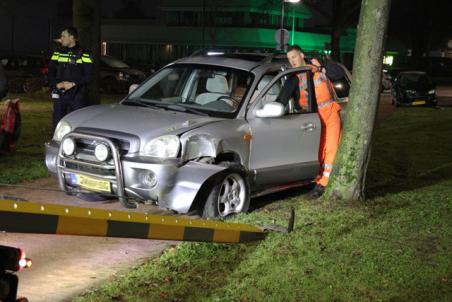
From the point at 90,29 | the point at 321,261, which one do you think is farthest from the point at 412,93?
the point at 321,261

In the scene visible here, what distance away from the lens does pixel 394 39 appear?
8612 cm

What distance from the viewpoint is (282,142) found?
8.09 metres

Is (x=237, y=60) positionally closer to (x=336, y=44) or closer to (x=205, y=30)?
(x=336, y=44)

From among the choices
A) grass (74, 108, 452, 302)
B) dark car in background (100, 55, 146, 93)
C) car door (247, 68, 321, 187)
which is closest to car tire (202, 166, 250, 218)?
grass (74, 108, 452, 302)

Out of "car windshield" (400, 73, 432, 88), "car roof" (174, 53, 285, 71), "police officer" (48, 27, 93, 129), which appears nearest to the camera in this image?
"car roof" (174, 53, 285, 71)

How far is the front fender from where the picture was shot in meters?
6.81

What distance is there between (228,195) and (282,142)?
1.07 metres

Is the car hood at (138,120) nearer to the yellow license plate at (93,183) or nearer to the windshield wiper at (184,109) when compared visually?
the windshield wiper at (184,109)

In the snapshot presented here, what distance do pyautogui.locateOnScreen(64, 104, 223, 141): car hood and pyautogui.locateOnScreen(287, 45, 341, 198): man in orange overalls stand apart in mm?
1596

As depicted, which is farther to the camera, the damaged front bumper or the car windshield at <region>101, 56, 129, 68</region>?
the car windshield at <region>101, 56, 129, 68</region>

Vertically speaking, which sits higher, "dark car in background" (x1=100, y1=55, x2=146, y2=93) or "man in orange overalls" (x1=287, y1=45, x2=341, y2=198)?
"man in orange overalls" (x1=287, y1=45, x2=341, y2=198)

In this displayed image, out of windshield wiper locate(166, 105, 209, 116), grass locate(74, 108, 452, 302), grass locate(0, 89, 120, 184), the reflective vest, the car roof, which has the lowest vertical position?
grass locate(0, 89, 120, 184)

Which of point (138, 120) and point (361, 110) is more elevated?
point (361, 110)

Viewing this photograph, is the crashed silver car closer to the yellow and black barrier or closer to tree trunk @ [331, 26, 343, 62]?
the yellow and black barrier
